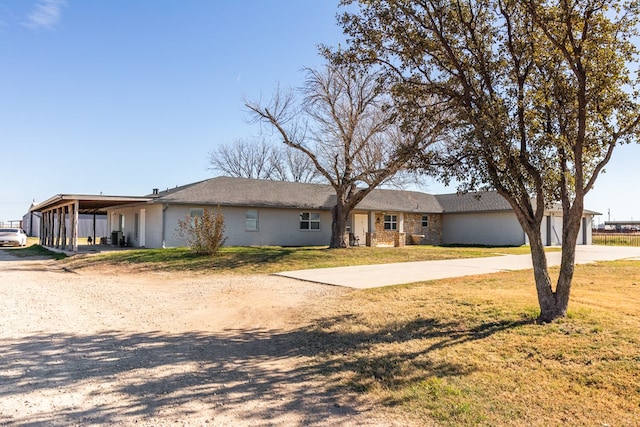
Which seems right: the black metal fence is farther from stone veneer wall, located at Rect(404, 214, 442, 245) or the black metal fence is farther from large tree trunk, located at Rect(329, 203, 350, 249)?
→ large tree trunk, located at Rect(329, 203, 350, 249)

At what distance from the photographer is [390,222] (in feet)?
99.1

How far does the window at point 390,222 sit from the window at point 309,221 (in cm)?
523

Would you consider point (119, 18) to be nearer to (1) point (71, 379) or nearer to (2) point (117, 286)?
(2) point (117, 286)

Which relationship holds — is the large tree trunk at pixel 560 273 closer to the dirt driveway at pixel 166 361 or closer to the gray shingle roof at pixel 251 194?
the dirt driveway at pixel 166 361

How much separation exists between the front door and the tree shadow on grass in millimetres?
20797

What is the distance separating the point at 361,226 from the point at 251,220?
24.4 feet

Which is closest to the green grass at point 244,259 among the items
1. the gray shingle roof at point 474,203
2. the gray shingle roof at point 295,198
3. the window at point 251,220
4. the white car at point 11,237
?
the gray shingle roof at point 295,198

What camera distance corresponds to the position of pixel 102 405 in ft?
13.5

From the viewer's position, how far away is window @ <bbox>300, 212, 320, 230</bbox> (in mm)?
26578

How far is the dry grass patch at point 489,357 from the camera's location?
4.15 metres

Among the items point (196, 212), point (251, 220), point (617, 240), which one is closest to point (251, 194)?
point (251, 220)

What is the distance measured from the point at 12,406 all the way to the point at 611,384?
566 cm

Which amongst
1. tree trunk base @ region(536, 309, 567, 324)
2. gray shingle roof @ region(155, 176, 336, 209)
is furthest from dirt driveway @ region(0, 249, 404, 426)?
gray shingle roof @ region(155, 176, 336, 209)

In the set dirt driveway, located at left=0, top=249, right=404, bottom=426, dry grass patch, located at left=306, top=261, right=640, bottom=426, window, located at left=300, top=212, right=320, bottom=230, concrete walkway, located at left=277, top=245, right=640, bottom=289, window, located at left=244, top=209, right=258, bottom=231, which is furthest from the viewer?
window, located at left=300, top=212, right=320, bottom=230
